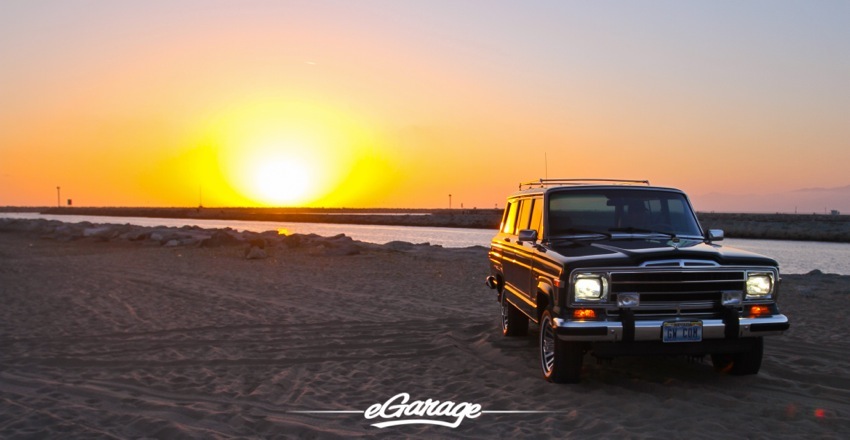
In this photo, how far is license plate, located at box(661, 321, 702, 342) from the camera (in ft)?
20.6

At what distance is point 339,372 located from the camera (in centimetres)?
787

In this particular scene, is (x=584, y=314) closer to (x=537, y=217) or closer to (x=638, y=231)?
(x=638, y=231)

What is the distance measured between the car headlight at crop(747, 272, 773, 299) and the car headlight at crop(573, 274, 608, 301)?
1566mm

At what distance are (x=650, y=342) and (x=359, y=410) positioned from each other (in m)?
2.92

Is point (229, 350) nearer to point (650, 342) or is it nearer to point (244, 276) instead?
point (650, 342)

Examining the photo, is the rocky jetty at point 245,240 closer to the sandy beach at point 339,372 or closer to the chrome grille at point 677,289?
the sandy beach at point 339,372

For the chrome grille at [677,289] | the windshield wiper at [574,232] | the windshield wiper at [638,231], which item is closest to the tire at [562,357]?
the chrome grille at [677,289]

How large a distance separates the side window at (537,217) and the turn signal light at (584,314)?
1735mm

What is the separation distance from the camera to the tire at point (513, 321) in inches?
373

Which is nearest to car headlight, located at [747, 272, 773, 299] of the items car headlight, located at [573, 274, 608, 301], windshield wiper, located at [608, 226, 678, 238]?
windshield wiper, located at [608, 226, 678, 238]

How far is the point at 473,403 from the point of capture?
21.3 feet

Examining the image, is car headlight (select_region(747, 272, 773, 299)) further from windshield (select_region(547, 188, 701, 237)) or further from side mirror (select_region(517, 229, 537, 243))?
side mirror (select_region(517, 229, 537, 243))

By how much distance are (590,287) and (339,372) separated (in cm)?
329

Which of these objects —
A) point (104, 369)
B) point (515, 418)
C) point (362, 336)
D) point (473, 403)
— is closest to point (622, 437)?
point (515, 418)
